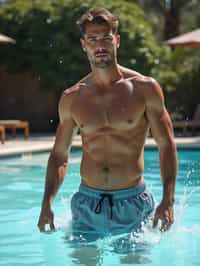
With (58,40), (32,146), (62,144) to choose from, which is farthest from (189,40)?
(62,144)

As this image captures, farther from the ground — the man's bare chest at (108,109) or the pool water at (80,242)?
the man's bare chest at (108,109)

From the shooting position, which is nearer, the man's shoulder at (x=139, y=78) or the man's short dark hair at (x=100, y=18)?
the man's short dark hair at (x=100, y=18)

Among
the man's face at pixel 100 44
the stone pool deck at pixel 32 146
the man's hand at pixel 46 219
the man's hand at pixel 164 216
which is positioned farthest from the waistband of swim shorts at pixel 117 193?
the stone pool deck at pixel 32 146

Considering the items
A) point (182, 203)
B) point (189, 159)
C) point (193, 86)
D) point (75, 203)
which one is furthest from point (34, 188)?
point (193, 86)

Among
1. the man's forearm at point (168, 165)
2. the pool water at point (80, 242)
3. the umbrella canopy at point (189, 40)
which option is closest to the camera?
the man's forearm at point (168, 165)

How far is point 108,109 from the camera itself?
141 inches

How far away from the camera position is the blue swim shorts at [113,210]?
145 inches

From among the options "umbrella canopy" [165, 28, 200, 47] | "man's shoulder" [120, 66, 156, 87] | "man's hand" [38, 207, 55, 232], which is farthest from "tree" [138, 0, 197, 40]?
"man's hand" [38, 207, 55, 232]

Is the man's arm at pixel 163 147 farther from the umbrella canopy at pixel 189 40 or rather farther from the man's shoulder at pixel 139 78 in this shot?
the umbrella canopy at pixel 189 40

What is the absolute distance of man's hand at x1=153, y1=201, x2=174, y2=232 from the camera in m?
3.19

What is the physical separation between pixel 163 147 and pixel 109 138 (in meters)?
0.35

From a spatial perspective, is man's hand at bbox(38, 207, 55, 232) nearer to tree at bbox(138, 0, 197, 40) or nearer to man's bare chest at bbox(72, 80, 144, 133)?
man's bare chest at bbox(72, 80, 144, 133)

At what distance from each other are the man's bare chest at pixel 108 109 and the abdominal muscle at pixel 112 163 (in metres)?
0.10

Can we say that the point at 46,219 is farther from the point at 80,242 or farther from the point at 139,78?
the point at 139,78
